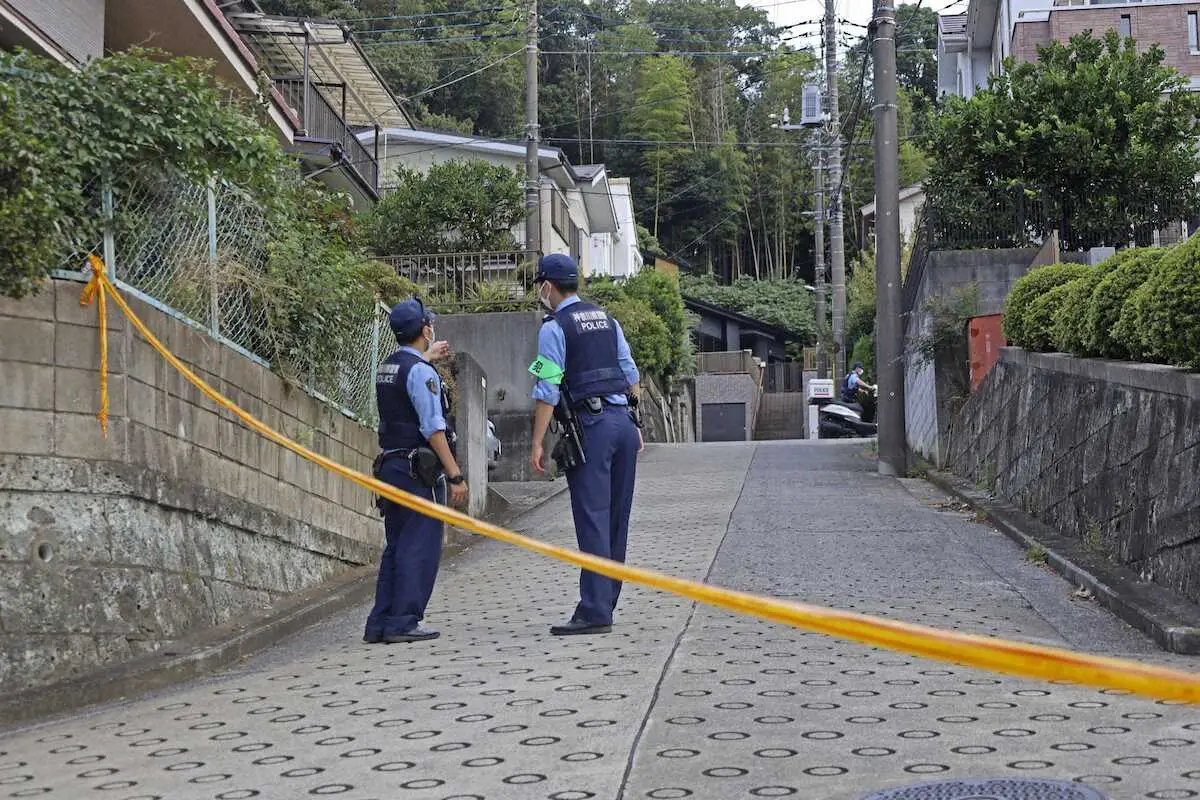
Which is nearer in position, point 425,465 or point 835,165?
point 425,465

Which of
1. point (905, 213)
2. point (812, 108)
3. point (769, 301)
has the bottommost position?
point (769, 301)

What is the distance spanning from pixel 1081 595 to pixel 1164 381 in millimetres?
1367

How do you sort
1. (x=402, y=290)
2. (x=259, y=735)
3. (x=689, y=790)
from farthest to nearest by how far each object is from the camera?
(x=402, y=290)
(x=259, y=735)
(x=689, y=790)

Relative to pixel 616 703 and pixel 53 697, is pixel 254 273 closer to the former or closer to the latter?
pixel 53 697

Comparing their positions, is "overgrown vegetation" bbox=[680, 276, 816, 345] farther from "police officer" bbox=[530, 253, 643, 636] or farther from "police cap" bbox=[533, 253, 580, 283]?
"police officer" bbox=[530, 253, 643, 636]

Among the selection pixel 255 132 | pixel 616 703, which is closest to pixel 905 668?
pixel 616 703

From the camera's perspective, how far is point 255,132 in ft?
26.4

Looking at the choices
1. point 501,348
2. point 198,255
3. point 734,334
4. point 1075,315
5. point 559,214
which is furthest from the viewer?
point 734,334

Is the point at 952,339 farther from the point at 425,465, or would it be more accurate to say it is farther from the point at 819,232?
the point at 819,232

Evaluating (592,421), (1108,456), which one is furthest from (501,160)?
(592,421)

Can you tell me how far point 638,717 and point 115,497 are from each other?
318cm

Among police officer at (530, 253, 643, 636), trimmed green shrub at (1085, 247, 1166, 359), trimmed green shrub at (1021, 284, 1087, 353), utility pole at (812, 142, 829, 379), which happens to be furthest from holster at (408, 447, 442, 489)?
utility pole at (812, 142, 829, 379)

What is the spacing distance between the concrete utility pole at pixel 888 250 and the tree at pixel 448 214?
8.59m

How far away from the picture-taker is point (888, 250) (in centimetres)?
1723
